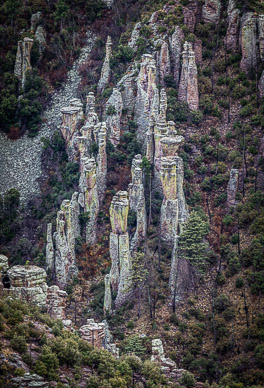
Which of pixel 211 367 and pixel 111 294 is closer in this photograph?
pixel 211 367

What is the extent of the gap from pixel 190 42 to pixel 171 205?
24.2 m

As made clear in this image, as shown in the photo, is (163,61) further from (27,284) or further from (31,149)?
(27,284)

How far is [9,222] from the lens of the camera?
4281 inches

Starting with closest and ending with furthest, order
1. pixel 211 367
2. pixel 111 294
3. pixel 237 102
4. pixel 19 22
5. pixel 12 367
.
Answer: pixel 12 367
pixel 211 367
pixel 111 294
pixel 237 102
pixel 19 22

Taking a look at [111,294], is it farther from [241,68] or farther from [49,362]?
[241,68]

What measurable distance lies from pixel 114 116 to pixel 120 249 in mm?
19153

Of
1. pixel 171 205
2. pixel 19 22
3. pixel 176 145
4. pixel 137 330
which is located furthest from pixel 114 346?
pixel 19 22

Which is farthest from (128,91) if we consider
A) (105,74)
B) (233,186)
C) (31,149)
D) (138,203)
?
(233,186)

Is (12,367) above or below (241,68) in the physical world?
below

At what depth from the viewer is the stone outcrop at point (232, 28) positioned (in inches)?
4333

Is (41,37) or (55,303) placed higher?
(41,37)

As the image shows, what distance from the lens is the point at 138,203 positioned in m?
97.3

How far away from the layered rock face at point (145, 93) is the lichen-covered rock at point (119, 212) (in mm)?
11205

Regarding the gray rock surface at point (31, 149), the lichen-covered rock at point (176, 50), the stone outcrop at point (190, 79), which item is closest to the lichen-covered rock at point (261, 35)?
the stone outcrop at point (190, 79)
